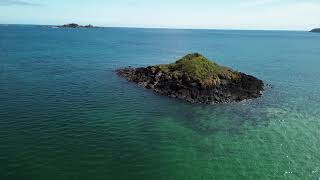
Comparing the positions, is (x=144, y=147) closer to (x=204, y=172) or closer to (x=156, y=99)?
(x=204, y=172)

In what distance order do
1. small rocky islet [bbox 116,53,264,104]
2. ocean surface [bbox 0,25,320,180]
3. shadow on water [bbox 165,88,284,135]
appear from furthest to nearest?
small rocky islet [bbox 116,53,264,104] → shadow on water [bbox 165,88,284,135] → ocean surface [bbox 0,25,320,180]

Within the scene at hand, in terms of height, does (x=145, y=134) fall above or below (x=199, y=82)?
below

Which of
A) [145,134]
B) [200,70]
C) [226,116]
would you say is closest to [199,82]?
[200,70]

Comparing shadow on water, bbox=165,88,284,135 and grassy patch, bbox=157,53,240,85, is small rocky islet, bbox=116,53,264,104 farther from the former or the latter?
shadow on water, bbox=165,88,284,135

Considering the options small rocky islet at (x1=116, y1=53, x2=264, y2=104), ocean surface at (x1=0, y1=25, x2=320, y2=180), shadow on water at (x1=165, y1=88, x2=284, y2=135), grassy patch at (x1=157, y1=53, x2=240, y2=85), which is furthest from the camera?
grassy patch at (x1=157, y1=53, x2=240, y2=85)

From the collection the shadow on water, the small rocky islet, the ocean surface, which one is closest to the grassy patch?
the small rocky islet

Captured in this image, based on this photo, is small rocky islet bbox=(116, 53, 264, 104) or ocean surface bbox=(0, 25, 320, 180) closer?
Answer: ocean surface bbox=(0, 25, 320, 180)

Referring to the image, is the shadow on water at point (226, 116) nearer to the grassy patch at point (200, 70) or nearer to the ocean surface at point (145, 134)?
the ocean surface at point (145, 134)

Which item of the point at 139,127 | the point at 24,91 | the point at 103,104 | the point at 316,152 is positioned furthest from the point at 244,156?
the point at 24,91

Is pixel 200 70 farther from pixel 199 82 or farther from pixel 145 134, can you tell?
pixel 145 134
